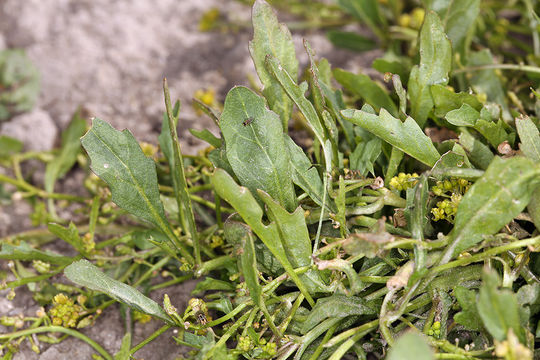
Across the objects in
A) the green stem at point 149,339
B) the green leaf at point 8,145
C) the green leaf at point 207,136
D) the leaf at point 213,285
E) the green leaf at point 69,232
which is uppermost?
the green leaf at point 207,136

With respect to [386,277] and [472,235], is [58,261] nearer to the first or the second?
[386,277]

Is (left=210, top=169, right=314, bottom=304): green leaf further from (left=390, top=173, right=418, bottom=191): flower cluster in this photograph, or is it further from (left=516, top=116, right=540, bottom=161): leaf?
(left=516, top=116, right=540, bottom=161): leaf

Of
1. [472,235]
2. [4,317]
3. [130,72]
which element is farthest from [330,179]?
[130,72]

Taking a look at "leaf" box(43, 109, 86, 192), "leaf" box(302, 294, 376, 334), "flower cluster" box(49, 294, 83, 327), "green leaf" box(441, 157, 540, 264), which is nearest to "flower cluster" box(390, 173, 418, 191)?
"green leaf" box(441, 157, 540, 264)

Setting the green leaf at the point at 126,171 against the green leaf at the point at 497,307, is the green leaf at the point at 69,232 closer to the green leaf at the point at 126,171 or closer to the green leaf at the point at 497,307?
the green leaf at the point at 126,171

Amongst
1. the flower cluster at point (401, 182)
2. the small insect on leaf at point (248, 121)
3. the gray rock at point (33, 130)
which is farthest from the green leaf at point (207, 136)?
the gray rock at point (33, 130)
